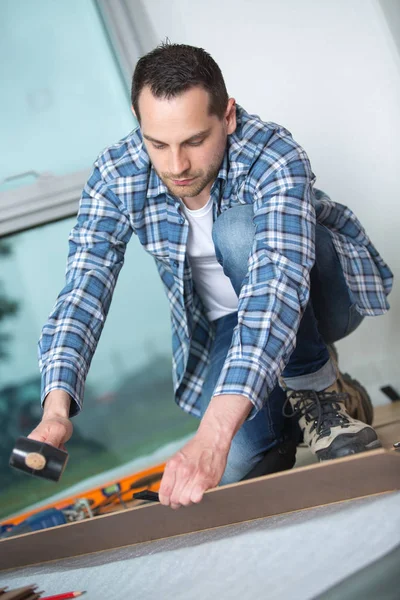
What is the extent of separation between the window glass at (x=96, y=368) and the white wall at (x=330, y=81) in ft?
2.18

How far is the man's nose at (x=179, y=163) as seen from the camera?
50.8 inches

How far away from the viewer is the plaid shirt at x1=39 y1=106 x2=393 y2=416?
43.3 inches

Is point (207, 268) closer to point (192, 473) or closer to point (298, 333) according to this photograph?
point (298, 333)

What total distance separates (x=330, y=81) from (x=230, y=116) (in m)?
0.91

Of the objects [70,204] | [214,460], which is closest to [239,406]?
[214,460]

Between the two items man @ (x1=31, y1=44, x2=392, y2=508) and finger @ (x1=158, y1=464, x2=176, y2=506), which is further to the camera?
man @ (x1=31, y1=44, x2=392, y2=508)

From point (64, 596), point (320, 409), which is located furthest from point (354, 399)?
point (64, 596)

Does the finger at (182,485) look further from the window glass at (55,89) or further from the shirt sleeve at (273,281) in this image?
the window glass at (55,89)

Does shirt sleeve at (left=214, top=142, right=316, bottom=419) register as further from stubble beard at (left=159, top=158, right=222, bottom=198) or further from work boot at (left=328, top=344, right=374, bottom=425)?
work boot at (left=328, top=344, right=374, bottom=425)

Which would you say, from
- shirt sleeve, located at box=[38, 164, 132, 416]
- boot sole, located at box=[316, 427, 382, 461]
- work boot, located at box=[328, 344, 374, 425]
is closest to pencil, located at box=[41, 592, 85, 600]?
shirt sleeve, located at box=[38, 164, 132, 416]

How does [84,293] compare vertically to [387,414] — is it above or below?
above

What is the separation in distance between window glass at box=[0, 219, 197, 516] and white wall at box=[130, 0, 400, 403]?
2.18 ft

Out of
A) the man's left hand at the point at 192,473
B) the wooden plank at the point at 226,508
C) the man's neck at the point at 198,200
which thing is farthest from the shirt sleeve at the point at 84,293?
the man's left hand at the point at 192,473

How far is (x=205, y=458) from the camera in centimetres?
95
